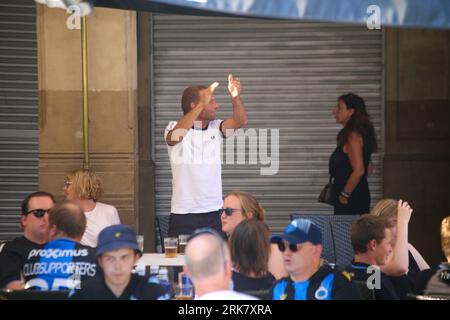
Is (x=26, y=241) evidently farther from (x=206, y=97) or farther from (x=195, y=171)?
(x=206, y=97)

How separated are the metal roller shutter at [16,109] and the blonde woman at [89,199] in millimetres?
3029

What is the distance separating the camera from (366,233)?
20.5 ft

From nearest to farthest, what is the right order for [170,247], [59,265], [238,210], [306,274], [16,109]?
[306,274]
[59,265]
[238,210]
[170,247]
[16,109]

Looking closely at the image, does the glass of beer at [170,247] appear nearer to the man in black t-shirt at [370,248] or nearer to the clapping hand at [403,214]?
the man in black t-shirt at [370,248]

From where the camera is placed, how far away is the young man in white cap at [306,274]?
5453mm

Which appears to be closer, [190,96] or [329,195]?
[190,96]

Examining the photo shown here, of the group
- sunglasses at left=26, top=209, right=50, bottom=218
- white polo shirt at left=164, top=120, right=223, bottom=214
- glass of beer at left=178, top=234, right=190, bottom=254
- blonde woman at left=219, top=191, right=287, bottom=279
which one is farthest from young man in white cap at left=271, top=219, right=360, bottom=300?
white polo shirt at left=164, top=120, right=223, bottom=214

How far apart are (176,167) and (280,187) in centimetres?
340

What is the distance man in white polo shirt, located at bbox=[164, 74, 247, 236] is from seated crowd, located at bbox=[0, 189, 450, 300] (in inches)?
62.8

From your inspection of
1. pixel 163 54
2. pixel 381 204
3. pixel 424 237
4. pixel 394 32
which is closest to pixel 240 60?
pixel 163 54

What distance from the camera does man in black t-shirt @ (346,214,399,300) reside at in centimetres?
610

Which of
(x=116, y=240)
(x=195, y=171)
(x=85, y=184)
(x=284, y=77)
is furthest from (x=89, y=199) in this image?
(x=284, y=77)

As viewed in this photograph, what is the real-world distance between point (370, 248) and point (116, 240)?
5.55ft

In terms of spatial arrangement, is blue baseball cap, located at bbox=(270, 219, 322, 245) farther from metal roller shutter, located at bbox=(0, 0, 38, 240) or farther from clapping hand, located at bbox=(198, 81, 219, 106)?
metal roller shutter, located at bbox=(0, 0, 38, 240)
